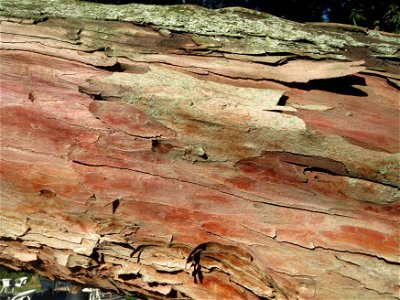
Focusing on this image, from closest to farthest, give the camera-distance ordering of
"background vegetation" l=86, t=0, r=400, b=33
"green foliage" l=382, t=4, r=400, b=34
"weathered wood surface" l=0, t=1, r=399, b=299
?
"weathered wood surface" l=0, t=1, r=399, b=299
"green foliage" l=382, t=4, r=400, b=34
"background vegetation" l=86, t=0, r=400, b=33

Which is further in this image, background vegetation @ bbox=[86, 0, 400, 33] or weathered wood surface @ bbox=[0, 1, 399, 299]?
background vegetation @ bbox=[86, 0, 400, 33]

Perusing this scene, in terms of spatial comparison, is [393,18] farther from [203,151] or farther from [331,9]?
[203,151]

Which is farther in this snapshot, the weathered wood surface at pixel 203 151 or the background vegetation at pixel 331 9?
the background vegetation at pixel 331 9

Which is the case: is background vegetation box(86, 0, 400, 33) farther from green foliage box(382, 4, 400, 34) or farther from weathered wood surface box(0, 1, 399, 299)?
weathered wood surface box(0, 1, 399, 299)

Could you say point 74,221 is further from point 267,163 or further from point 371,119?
point 371,119

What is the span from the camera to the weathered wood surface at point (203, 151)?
1.59 meters

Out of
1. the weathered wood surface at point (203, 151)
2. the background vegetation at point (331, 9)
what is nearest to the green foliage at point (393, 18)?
the background vegetation at point (331, 9)

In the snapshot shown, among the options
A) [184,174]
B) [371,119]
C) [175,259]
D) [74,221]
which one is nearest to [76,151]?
[74,221]

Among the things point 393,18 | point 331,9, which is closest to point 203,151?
point 393,18

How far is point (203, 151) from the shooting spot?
5.30 ft

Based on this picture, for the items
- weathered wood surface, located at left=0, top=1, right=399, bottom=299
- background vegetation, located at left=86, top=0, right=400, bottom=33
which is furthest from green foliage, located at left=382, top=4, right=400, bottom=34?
weathered wood surface, located at left=0, top=1, right=399, bottom=299

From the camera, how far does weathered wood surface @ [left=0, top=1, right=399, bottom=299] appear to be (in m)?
1.59

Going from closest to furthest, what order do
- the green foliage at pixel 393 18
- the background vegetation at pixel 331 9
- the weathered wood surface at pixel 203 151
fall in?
the weathered wood surface at pixel 203 151, the green foliage at pixel 393 18, the background vegetation at pixel 331 9

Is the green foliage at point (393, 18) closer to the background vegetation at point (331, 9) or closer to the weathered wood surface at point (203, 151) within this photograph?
the background vegetation at point (331, 9)
